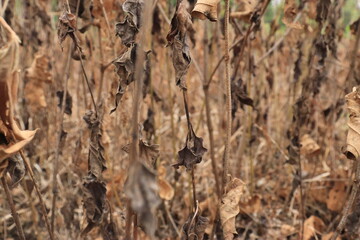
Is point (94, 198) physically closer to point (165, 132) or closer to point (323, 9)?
point (323, 9)

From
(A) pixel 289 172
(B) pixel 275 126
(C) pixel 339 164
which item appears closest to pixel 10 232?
(A) pixel 289 172

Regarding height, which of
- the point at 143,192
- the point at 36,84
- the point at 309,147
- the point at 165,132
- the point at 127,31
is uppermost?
the point at 127,31

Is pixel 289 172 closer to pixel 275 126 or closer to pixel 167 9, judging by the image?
pixel 275 126

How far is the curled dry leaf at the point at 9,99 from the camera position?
501mm

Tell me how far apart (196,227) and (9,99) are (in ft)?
1.21

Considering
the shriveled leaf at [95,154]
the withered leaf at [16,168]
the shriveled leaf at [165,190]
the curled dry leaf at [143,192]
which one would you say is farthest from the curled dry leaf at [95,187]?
A: the shriveled leaf at [165,190]

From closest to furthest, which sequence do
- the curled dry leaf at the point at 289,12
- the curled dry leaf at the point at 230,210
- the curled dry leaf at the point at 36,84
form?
the curled dry leaf at the point at 230,210, the curled dry leaf at the point at 289,12, the curled dry leaf at the point at 36,84

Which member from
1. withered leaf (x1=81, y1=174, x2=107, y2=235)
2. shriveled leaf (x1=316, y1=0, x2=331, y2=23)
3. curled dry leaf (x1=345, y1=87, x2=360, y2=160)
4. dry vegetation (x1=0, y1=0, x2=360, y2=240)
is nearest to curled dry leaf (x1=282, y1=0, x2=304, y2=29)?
dry vegetation (x1=0, y1=0, x2=360, y2=240)

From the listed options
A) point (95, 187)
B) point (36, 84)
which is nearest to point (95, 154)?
point (95, 187)

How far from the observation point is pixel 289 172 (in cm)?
167

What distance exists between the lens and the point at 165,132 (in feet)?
6.28

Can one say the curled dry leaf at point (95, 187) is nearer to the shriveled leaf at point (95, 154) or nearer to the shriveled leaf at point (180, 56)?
the shriveled leaf at point (95, 154)

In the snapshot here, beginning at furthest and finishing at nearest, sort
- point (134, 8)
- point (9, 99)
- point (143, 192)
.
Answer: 1. point (134, 8)
2. point (9, 99)
3. point (143, 192)

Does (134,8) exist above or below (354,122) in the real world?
above
